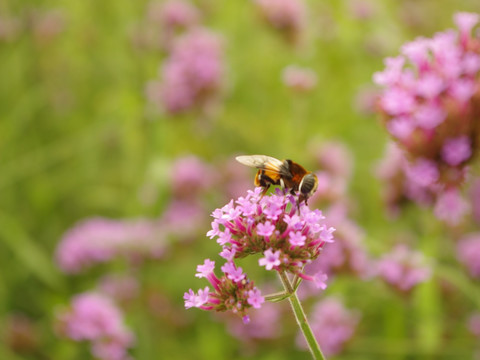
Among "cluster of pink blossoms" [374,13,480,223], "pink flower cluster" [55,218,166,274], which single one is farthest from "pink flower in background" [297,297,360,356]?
"pink flower cluster" [55,218,166,274]

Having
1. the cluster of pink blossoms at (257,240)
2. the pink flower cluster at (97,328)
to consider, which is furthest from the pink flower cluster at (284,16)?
the cluster of pink blossoms at (257,240)

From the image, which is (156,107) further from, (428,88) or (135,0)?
(428,88)

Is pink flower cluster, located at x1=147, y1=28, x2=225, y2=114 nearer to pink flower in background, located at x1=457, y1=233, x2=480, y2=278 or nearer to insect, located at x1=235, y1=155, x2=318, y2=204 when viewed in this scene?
pink flower in background, located at x1=457, y1=233, x2=480, y2=278

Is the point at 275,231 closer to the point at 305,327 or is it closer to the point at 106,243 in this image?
the point at 305,327

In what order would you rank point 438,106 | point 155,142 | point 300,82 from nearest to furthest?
point 438,106
point 300,82
point 155,142

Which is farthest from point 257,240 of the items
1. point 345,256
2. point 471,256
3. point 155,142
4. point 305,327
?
point 155,142

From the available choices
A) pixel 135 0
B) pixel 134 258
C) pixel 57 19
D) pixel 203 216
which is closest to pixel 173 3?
pixel 135 0
